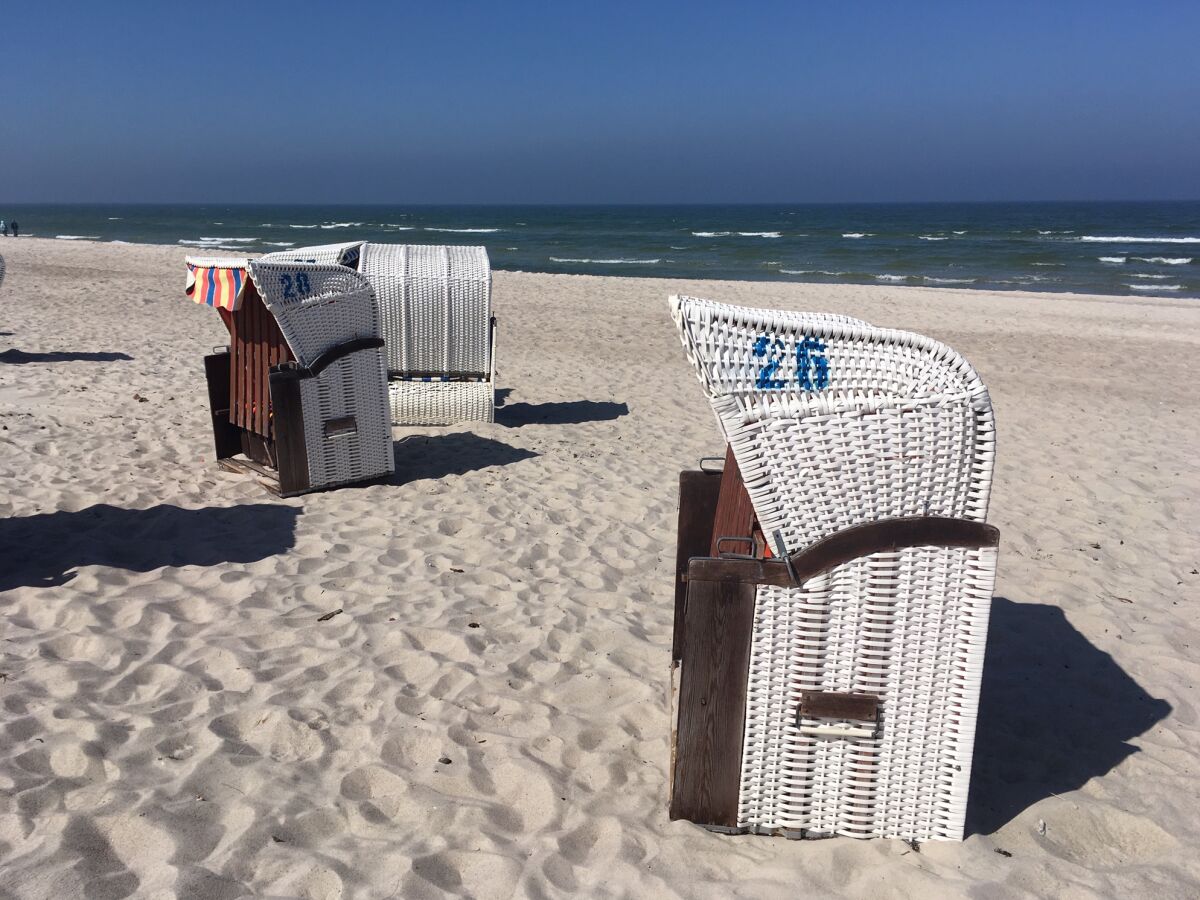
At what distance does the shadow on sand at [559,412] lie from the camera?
8172 mm

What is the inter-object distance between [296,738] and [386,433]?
10.4 ft

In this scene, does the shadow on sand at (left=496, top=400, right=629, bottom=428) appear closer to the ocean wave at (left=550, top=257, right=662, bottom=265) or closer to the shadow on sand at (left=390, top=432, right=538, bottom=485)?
the shadow on sand at (left=390, top=432, right=538, bottom=485)

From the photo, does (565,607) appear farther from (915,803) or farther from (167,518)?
(167,518)

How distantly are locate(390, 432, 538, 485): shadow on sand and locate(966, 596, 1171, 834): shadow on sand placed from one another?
3.57 m

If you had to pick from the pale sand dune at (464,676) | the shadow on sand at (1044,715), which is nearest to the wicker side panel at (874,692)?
the pale sand dune at (464,676)

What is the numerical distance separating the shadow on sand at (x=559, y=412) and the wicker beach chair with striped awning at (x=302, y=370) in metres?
2.05

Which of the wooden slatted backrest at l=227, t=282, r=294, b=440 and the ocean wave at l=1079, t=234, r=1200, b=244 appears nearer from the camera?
the wooden slatted backrest at l=227, t=282, r=294, b=440

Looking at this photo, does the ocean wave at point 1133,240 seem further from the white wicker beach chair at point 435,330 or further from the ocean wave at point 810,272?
the white wicker beach chair at point 435,330

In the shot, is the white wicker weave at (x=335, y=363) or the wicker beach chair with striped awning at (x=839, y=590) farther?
the white wicker weave at (x=335, y=363)

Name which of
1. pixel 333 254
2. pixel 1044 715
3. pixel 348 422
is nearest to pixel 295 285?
pixel 348 422

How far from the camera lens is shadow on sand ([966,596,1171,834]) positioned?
3.11 meters

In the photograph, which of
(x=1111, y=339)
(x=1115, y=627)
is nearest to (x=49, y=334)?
(x=1115, y=627)

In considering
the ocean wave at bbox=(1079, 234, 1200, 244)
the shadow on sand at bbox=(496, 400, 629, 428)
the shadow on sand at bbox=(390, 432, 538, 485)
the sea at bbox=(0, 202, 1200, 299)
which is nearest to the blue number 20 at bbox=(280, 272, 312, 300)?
the shadow on sand at bbox=(390, 432, 538, 485)

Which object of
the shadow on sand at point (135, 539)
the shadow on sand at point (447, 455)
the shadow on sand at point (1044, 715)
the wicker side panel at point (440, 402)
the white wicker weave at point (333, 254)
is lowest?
the shadow on sand at point (1044, 715)
